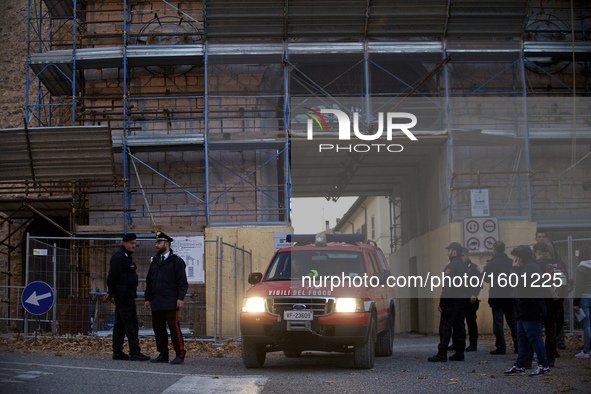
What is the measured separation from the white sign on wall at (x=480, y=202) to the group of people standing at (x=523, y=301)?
250 inches

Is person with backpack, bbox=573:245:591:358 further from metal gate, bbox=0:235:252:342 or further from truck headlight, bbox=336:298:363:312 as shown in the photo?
metal gate, bbox=0:235:252:342

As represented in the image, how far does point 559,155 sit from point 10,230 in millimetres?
15862

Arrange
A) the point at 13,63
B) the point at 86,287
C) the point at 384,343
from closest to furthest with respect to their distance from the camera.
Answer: the point at 384,343 → the point at 86,287 → the point at 13,63

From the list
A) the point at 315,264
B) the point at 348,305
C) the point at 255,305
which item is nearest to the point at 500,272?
the point at 315,264

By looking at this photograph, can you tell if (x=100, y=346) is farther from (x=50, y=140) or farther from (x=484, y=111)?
(x=484, y=111)

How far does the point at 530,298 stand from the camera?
29.3 feet

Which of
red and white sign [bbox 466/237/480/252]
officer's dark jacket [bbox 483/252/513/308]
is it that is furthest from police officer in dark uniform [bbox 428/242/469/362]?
red and white sign [bbox 466/237/480/252]

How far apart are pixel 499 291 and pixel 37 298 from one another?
792 cm

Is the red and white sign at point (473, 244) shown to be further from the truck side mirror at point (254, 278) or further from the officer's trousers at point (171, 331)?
the officer's trousers at point (171, 331)

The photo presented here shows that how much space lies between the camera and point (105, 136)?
19.2m

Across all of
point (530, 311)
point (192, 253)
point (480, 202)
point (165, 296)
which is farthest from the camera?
point (480, 202)

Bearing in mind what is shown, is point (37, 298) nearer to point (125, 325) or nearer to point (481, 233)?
point (125, 325)

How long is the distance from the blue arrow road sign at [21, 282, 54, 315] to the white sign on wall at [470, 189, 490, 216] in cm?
1113

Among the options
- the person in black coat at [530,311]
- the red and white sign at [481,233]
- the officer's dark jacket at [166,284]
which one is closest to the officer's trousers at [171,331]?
the officer's dark jacket at [166,284]
